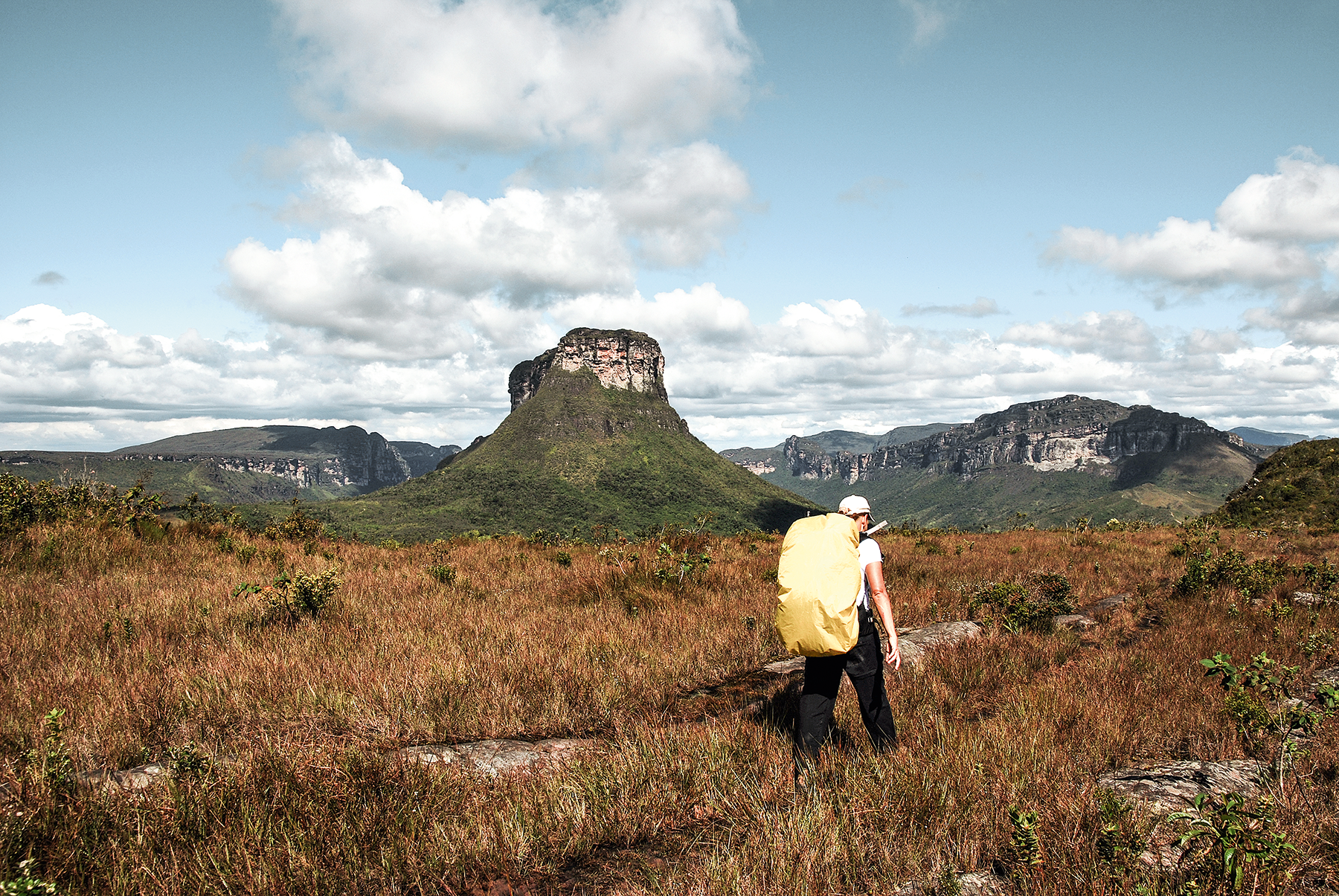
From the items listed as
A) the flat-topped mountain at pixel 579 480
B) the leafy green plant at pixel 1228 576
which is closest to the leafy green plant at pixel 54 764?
the leafy green plant at pixel 1228 576

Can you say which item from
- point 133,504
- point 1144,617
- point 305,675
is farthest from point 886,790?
point 133,504

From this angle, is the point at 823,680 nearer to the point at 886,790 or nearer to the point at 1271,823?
the point at 886,790

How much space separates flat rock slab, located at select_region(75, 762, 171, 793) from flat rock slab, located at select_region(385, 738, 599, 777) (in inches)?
45.7

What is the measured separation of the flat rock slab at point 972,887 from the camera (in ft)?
8.57

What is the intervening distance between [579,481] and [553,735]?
155 m

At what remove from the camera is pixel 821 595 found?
3.74m

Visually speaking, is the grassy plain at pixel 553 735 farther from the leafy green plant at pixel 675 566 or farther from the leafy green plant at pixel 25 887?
the leafy green plant at pixel 675 566

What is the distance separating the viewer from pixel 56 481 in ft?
38.1

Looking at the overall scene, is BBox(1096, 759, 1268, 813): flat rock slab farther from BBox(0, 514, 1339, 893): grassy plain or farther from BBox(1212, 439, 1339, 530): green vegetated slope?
BBox(1212, 439, 1339, 530): green vegetated slope

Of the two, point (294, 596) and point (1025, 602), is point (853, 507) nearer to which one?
point (1025, 602)

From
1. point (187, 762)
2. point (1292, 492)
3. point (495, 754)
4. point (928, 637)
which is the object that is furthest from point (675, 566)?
point (1292, 492)

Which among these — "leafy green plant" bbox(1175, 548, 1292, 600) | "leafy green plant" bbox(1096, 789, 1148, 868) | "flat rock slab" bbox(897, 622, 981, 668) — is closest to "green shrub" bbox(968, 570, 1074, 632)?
"flat rock slab" bbox(897, 622, 981, 668)

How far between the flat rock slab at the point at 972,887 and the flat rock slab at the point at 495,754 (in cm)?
206

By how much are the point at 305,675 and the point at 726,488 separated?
6492 inches
